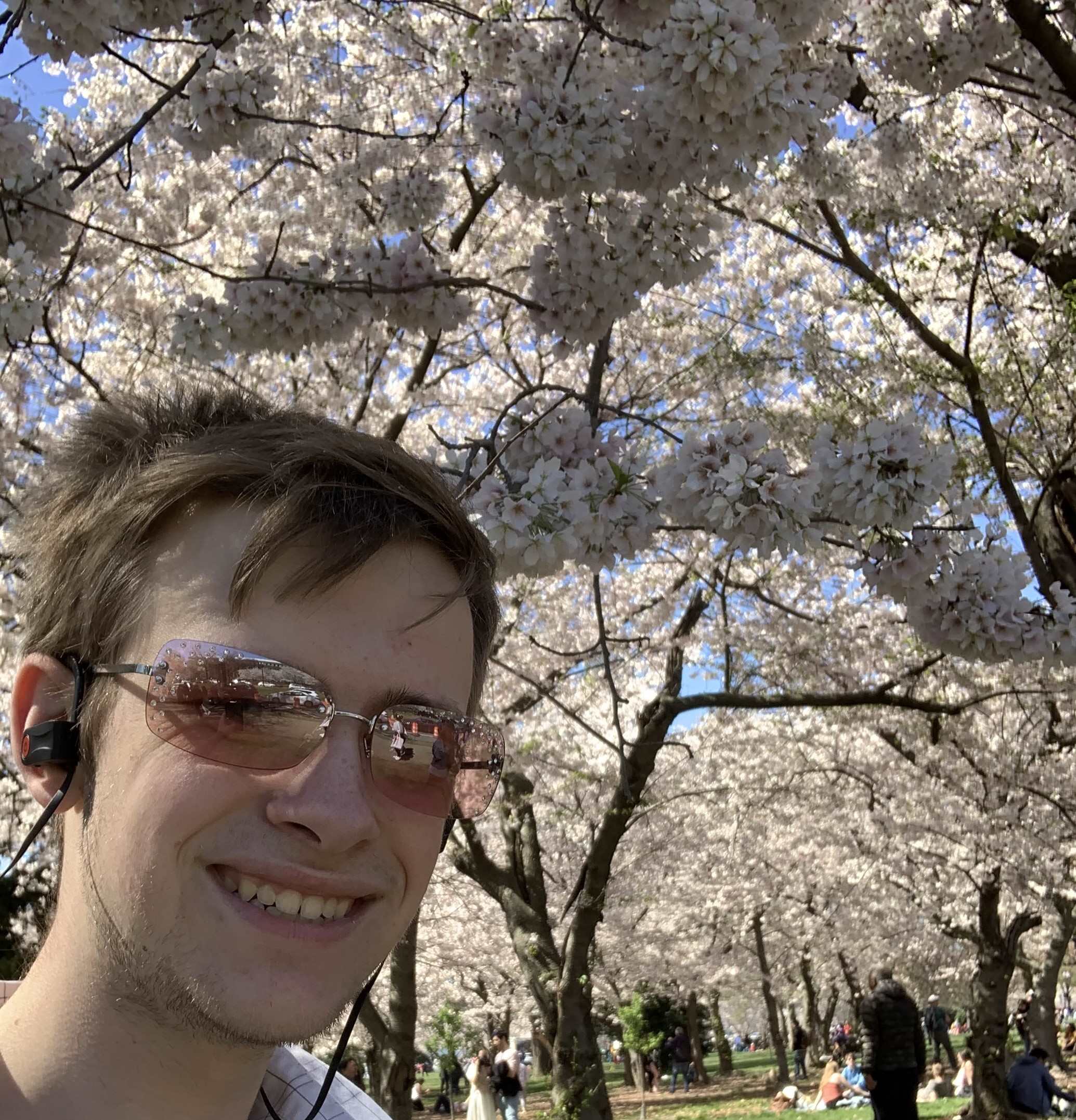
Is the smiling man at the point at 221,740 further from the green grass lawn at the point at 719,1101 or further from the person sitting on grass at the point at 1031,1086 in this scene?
the person sitting on grass at the point at 1031,1086

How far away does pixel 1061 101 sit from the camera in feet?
17.7

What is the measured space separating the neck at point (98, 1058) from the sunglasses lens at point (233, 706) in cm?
24

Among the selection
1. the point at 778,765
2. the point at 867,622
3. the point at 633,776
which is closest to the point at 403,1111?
the point at 633,776

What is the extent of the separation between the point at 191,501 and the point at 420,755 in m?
0.40

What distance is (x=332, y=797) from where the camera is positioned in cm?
122

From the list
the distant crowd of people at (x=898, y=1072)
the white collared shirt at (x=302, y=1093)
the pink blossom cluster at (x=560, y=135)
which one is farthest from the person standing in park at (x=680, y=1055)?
the white collared shirt at (x=302, y=1093)

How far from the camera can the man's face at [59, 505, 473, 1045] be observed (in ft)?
3.74

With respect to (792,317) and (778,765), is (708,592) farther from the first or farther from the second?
(778,765)

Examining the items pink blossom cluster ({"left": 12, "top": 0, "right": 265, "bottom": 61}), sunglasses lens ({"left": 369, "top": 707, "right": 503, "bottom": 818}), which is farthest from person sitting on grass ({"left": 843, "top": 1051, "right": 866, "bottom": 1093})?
sunglasses lens ({"left": 369, "top": 707, "right": 503, "bottom": 818})

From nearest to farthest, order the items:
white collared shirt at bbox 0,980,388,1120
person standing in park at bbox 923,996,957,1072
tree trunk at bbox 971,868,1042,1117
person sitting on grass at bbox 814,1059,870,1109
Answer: white collared shirt at bbox 0,980,388,1120 < tree trunk at bbox 971,868,1042,1117 < person sitting on grass at bbox 814,1059,870,1109 < person standing in park at bbox 923,996,957,1072

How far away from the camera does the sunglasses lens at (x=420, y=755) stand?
50.2 inches

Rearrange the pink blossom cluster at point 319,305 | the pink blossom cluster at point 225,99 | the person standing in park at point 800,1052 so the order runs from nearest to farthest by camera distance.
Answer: the pink blossom cluster at point 319,305, the pink blossom cluster at point 225,99, the person standing in park at point 800,1052

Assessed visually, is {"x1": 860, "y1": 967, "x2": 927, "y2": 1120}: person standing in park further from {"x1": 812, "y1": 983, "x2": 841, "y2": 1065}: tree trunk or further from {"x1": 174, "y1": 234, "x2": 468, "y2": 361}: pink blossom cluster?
{"x1": 812, "y1": 983, "x2": 841, "y2": 1065}: tree trunk

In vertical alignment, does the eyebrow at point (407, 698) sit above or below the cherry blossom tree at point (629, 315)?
below
